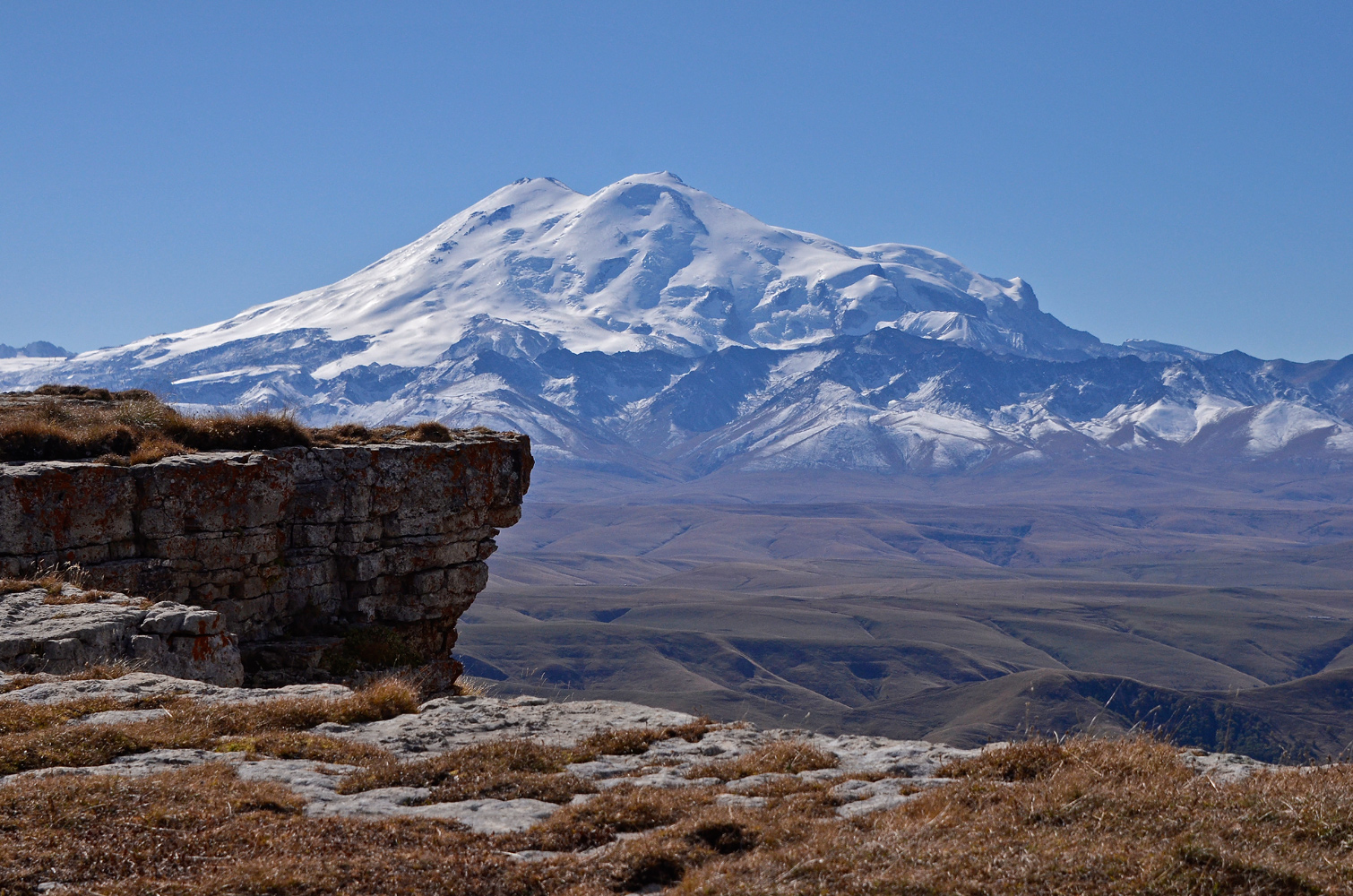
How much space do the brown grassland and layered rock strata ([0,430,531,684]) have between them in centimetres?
815

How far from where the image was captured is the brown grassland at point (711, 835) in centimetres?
625

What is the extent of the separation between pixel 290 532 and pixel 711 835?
1369 centimetres

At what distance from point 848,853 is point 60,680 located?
27.9 feet

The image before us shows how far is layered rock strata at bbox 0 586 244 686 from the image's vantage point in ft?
40.4

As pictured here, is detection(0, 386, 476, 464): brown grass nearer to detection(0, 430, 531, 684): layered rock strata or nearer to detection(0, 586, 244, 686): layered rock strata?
detection(0, 430, 531, 684): layered rock strata

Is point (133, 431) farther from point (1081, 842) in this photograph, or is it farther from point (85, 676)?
point (1081, 842)

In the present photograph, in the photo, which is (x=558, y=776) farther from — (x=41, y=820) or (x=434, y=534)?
(x=434, y=534)

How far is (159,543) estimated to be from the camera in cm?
1692

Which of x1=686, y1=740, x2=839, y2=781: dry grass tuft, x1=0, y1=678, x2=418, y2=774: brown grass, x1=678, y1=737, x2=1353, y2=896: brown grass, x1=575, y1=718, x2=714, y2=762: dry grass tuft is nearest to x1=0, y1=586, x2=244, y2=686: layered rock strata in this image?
x1=0, y1=678, x2=418, y2=774: brown grass

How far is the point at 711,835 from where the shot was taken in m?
7.22

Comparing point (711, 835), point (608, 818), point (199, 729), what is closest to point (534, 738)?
point (608, 818)

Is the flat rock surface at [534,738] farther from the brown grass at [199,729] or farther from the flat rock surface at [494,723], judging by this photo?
the brown grass at [199,729]

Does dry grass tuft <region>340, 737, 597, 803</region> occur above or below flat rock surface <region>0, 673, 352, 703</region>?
above

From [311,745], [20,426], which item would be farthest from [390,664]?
[311,745]
